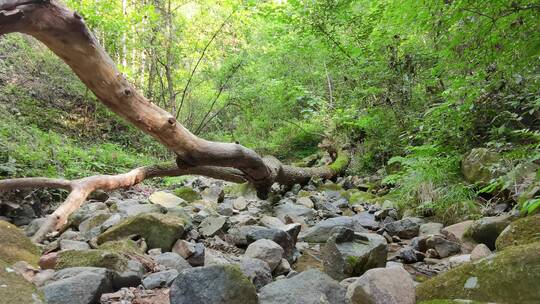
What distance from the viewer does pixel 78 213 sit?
13.5 ft

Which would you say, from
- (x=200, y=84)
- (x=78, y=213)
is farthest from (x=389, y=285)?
(x=200, y=84)

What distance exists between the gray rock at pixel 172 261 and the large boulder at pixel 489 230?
8.07 feet

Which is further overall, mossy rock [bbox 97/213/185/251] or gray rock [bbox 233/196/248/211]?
gray rock [bbox 233/196/248/211]

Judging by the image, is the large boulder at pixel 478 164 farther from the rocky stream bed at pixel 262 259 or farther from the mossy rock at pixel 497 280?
the mossy rock at pixel 497 280

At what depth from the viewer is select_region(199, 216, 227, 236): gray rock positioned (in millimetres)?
4016

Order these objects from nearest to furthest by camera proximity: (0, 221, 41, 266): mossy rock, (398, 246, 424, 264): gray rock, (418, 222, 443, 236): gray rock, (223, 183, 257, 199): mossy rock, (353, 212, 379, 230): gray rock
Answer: (0, 221, 41, 266): mossy rock → (398, 246, 424, 264): gray rock → (418, 222, 443, 236): gray rock → (353, 212, 379, 230): gray rock → (223, 183, 257, 199): mossy rock

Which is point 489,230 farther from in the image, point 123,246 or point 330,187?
point 330,187

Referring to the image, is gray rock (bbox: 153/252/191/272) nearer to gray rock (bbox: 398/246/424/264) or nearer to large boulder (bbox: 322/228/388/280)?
large boulder (bbox: 322/228/388/280)

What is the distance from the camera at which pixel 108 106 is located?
3.56 m

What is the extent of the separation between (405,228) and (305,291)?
2579mm

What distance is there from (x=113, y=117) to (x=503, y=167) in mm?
10184

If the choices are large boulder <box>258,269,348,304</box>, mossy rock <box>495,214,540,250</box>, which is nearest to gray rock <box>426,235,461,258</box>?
mossy rock <box>495,214,540,250</box>

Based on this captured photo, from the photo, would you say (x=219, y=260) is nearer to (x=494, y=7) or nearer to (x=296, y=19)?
(x=494, y=7)

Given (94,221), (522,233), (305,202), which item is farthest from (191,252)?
(305,202)
